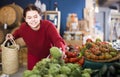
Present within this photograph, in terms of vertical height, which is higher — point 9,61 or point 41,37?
point 41,37

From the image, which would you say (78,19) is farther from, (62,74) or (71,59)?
(62,74)

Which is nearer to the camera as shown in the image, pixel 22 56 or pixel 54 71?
pixel 54 71

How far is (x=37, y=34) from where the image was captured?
2.61m

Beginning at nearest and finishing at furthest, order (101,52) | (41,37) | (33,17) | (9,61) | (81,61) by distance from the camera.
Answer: (81,61)
(101,52)
(33,17)
(41,37)
(9,61)

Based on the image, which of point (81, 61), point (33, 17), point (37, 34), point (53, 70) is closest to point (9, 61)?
point (37, 34)

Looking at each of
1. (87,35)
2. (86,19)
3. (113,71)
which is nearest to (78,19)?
(86,19)

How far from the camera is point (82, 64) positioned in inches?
76.8

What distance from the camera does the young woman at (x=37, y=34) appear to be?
2393mm

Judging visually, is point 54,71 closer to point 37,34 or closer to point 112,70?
point 112,70

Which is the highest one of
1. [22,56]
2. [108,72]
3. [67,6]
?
[67,6]

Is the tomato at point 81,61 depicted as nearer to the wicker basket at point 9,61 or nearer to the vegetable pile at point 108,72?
the vegetable pile at point 108,72

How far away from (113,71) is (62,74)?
372mm

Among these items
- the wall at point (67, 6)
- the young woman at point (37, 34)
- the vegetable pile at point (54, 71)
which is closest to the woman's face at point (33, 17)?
the young woman at point (37, 34)

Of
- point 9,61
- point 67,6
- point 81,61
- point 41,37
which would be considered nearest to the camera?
point 81,61
